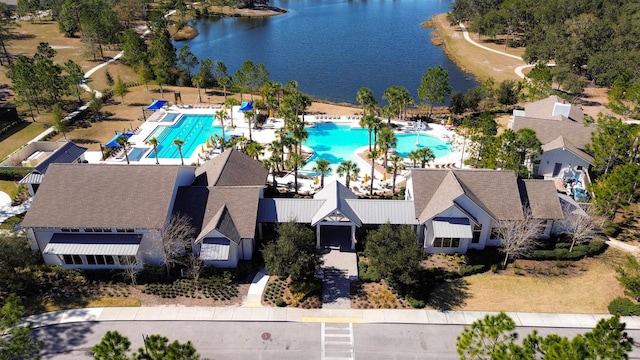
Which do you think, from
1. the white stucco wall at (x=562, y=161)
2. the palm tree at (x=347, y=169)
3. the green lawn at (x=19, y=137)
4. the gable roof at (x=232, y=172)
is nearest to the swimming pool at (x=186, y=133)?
the gable roof at (x=232, y=172)

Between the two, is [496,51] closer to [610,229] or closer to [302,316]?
[610,229]

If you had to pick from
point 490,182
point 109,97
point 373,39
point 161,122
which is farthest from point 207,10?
point 490,182

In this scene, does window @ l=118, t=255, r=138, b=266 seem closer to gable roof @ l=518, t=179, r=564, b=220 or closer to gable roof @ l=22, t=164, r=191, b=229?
gable roof @ l=22, t=164, r=191, b=229

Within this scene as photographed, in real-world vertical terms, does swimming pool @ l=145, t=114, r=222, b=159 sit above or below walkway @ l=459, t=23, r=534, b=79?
below

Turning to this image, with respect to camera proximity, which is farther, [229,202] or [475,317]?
[229,202]

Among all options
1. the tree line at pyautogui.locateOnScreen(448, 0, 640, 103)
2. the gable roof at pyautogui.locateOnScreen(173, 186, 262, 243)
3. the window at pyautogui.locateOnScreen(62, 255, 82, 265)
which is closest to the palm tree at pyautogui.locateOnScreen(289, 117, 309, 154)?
the gable roof at pyautogui.locateOnScreen(173, 186, 262, 243)

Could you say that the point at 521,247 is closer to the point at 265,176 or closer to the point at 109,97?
the point at 265,176

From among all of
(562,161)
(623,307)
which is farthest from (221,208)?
(562,161)

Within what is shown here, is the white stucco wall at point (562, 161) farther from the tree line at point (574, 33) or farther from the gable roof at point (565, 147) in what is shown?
the tree line at point (574, 33)
